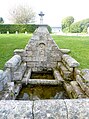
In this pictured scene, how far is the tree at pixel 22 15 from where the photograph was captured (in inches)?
1631

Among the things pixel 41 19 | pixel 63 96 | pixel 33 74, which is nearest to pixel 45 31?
pixel 41 19

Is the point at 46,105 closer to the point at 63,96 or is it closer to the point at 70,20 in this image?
the point at 63,96

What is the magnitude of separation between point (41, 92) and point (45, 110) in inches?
155

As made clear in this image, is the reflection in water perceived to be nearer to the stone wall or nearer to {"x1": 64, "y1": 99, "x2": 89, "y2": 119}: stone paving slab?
the stone wall

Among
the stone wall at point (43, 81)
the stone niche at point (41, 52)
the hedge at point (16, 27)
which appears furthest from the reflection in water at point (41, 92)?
the hedge at point (16, 27)

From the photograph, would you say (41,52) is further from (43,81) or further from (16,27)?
(16,27)

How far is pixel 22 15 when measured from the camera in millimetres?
41438

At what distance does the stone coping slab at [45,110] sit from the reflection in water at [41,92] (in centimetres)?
330

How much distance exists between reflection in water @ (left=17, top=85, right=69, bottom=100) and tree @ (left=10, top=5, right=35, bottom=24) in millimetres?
36747

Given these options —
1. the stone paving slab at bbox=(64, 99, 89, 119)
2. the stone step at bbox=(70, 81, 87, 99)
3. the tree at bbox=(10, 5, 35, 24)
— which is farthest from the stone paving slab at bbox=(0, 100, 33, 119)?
the tree at bbox=(10, 5, 35, 24)

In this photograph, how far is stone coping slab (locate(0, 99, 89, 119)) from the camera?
2.06m

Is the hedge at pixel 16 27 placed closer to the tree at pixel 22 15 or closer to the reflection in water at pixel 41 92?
the tree at pixel 22 15

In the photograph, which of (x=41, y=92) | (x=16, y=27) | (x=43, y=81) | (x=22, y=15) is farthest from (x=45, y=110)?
(x=22, y=15)

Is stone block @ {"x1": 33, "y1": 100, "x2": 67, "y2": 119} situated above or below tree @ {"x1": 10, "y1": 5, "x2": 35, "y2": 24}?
below
